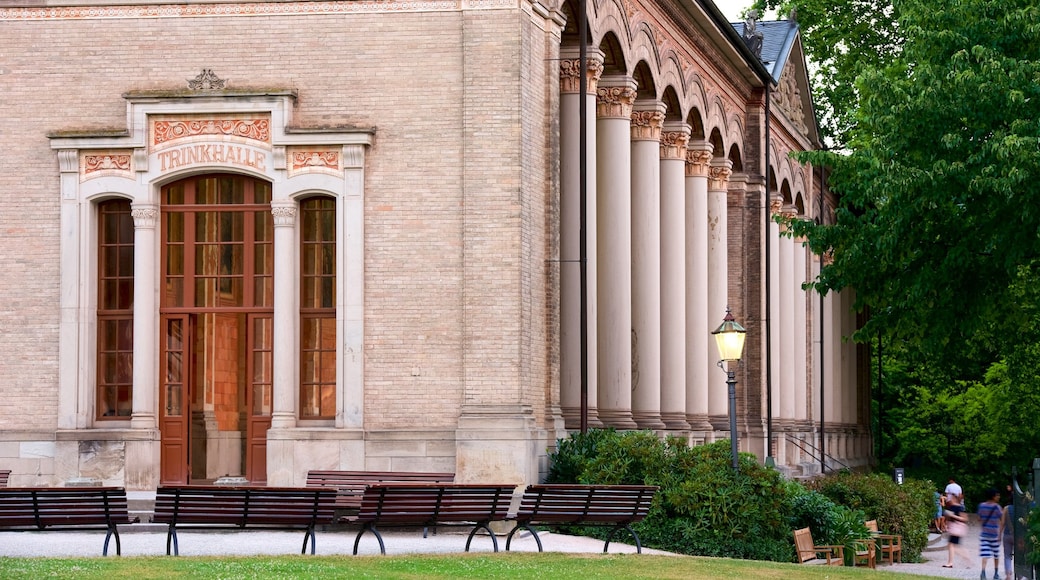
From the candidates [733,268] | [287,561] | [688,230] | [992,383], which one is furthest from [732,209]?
[287,561]

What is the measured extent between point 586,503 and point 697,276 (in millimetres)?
19733

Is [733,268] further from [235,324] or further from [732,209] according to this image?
[235,324]

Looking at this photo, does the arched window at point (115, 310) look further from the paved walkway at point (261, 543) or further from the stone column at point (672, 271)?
the stone column at point (672, 271)

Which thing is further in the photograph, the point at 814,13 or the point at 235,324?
the point at 814,13

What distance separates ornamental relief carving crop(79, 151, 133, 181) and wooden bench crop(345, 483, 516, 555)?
28.3 feet

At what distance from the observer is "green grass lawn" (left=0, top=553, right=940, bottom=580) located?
53.3 ft

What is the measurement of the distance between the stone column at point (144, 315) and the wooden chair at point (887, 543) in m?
13.7

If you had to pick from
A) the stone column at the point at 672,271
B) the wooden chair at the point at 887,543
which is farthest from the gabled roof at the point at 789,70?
the wooden chair at the point at 887,543

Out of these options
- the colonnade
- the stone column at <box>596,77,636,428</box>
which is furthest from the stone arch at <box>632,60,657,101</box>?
the stone column at <box>596,77,636,428</box>

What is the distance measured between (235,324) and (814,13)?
37880 mm

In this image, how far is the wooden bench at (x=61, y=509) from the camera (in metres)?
19.2

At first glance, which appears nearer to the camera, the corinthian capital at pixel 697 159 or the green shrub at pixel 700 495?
the green shrub at pixel 700 495

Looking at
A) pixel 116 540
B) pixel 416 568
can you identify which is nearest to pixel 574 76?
pixel 116 540

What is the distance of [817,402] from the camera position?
190 feet
